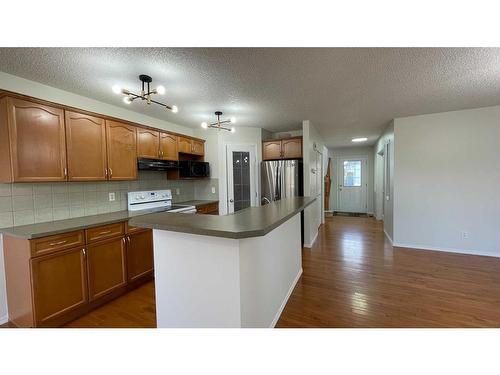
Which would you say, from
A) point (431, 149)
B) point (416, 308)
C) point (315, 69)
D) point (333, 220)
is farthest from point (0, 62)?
point (333, 220)

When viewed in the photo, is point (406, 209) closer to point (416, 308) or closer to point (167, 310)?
point (416, 308)

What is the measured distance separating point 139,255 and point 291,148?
3.04 m

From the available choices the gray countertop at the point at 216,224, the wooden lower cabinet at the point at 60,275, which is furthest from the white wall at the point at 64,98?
the gray countertop at the point at 216,224

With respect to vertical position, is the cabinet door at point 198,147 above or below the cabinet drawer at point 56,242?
above

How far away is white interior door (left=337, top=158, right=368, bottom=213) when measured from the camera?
23.9 ft

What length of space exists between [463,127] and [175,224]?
4.52 m

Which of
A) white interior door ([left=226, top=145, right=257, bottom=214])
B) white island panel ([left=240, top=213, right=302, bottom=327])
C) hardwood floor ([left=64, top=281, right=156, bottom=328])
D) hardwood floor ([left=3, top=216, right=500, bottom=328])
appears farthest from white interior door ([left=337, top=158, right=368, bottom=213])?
hardwood floor ([left=64, top=281, right=156, bottom=328])

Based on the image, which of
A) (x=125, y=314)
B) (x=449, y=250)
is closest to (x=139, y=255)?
(x=125, y=314)

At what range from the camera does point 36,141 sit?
199 cm

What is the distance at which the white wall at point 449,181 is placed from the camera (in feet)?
11.0

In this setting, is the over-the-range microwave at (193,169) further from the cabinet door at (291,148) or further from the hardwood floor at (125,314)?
the hardwood floor at (125,314)

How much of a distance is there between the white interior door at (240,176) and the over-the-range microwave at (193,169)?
1.44 feet

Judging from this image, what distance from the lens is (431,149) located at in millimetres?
3656
